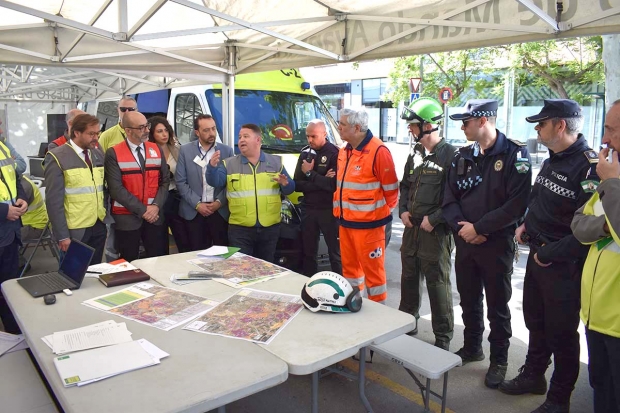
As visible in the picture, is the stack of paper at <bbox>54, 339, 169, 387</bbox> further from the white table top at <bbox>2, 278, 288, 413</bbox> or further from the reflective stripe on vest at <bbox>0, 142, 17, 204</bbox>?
the reflective stripe on vest at <bbox>0, 142, 17, 204</bbox>

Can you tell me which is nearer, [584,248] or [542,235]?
[584,248]

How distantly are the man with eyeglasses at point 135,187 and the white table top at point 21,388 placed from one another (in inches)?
81.6

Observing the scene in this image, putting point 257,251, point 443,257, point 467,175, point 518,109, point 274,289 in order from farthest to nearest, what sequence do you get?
point 518,109 < point 257,251 < point 443,257 < point 467,175 < point 274,289

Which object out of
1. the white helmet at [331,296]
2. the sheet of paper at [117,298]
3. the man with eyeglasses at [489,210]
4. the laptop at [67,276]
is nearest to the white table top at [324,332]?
the white helmet at [331,296]

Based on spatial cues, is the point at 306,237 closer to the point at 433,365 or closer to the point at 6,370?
the point at 433,365

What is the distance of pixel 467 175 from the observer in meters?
3.58

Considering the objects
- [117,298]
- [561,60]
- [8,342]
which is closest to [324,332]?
[117,298]

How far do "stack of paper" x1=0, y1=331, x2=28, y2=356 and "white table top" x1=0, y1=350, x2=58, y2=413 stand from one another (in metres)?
0.07

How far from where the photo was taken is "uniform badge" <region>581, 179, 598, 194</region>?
8.82 ft

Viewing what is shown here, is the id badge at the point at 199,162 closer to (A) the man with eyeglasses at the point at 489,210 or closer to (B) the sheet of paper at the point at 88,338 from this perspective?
(A) the man with eyeglasses at the point at 489,210

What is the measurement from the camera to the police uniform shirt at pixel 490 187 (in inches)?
130

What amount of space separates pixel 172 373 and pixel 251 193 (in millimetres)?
2658

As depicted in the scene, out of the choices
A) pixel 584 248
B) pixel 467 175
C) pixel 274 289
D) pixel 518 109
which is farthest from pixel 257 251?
pixel 518 109

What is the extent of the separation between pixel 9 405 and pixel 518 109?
72.2 feet
